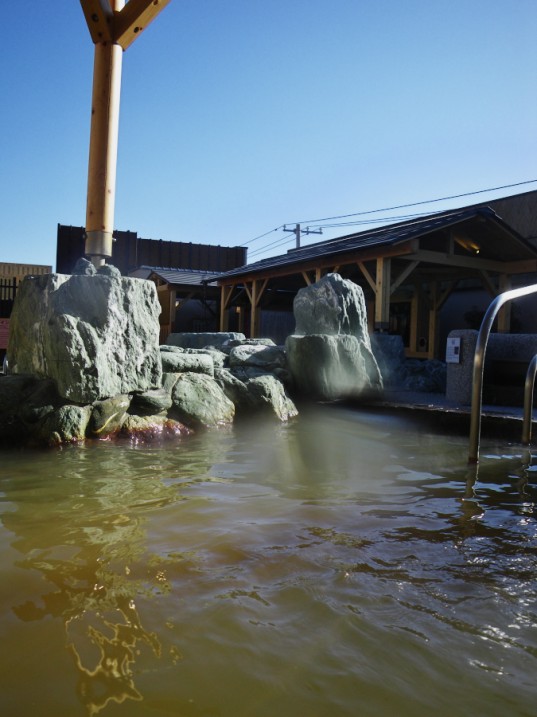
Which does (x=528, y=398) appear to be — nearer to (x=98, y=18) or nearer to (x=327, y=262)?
(x=98, y=18)

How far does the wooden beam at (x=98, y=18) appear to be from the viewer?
521 cm

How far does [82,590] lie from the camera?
77.4 inches

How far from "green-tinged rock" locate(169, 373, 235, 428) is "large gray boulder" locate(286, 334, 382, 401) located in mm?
1667

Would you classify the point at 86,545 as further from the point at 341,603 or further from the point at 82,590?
the point at 341,603

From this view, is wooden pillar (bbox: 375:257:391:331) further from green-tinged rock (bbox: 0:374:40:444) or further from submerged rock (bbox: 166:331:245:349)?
green-tinged rock (bbox: 0:374:40:444)

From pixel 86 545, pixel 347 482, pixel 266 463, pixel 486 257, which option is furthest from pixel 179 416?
pixel 486 257

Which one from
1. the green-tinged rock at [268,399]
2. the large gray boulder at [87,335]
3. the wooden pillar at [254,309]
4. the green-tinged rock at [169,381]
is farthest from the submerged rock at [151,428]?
the wooden pillar at [254,309]

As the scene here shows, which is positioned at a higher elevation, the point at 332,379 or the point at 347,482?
the point at 332,379

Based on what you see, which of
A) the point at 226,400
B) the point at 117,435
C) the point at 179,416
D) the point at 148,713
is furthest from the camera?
the point at 226,400

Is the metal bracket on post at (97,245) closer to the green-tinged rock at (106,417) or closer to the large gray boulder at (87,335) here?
the large gray boulder at (87,335)

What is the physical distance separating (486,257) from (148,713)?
14.1 metres

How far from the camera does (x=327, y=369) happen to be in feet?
Answer: 25.5

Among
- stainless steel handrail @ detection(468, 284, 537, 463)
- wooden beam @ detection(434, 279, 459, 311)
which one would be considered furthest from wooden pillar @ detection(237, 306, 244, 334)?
stainless steel handrail @ detection(468, 284, 537, 463)

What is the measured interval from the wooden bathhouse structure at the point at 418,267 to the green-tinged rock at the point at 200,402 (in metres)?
5.76
